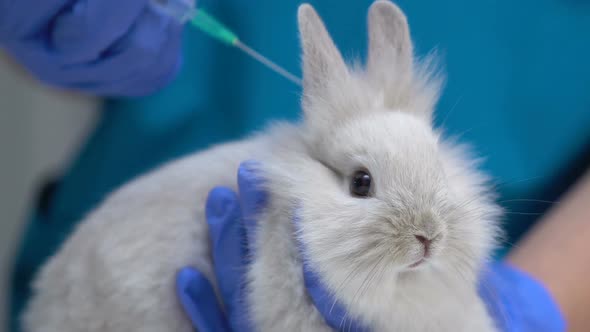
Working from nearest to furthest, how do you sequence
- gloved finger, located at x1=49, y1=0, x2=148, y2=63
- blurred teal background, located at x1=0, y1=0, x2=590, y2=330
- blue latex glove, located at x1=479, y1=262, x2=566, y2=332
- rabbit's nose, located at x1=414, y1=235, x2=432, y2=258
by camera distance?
rabbit's nose, located at x1=414, y1=235, x2=432, y2=258 → blue latex glove, located at x1=479, y1=262, x2=566, y2=332 → gloved finger, located at x1=49, y1=0, x2=148, y2=63 → blurred teal background, located at x1=0, y1=0, x2=590, y2=330

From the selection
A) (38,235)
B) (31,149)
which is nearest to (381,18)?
(38,235)

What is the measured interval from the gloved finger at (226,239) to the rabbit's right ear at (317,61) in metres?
0.20

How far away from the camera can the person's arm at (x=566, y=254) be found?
1.22m

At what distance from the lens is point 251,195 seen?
890 mm

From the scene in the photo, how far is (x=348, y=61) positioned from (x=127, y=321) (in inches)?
23.0

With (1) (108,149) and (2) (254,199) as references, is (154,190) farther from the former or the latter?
(1) (108,149)

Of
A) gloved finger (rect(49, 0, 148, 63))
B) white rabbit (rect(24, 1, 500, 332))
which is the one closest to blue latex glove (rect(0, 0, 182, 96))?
gloved finger (rect(49, 0, 148, 63))

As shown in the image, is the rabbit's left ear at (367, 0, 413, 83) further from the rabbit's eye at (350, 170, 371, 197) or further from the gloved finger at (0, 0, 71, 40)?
the gloved finger at (0, 0, 71, 40)

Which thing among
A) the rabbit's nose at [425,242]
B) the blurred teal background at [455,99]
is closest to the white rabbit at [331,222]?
the rabbit's nose at [425,242]

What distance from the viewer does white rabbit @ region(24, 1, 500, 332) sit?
78 centimetres

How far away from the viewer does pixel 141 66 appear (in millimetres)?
1298

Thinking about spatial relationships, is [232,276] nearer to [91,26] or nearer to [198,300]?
[198,300]

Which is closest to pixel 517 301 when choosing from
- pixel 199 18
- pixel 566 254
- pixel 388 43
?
pixel 566 254

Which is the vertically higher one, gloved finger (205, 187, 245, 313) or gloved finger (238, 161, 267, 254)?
Result: gloved finger (238, 161, 267, 254)
